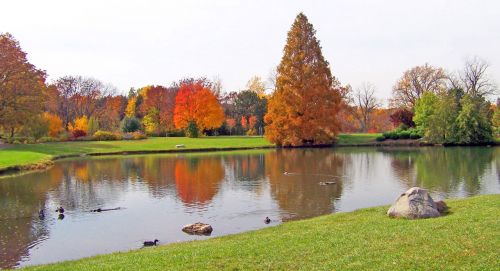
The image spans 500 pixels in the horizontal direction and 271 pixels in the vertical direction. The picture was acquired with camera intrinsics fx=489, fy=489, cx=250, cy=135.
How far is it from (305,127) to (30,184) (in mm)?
40032

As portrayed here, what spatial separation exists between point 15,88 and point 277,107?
32853 millimetres

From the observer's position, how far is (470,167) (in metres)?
36.9

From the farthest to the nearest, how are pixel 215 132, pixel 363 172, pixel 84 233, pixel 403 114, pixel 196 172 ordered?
1. pixel 215 132
2. pixel 403 114
3. pixel 196 172
4. pixel 363 172
5. pixel 84 233

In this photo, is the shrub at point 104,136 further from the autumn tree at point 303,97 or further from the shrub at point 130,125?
the autumn tree at point 303,97

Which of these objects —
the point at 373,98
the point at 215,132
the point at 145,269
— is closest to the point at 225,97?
the point at 215,132

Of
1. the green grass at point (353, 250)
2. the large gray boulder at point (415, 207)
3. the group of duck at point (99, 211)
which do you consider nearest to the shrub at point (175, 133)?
the group of duck at point (99, 211)

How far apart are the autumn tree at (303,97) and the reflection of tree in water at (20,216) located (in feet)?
119

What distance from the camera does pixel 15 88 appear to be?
190 feet

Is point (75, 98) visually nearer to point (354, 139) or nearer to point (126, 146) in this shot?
point (126, 146)

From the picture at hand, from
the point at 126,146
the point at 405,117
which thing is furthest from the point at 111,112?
the point at 405,117

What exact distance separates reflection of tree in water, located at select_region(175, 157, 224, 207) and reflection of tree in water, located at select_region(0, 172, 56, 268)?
7.29 m

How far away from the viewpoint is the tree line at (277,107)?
5975 centimetres

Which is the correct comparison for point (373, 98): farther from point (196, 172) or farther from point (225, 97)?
point (196, 172)

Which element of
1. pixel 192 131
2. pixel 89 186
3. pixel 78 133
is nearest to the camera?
pixel 89 186
